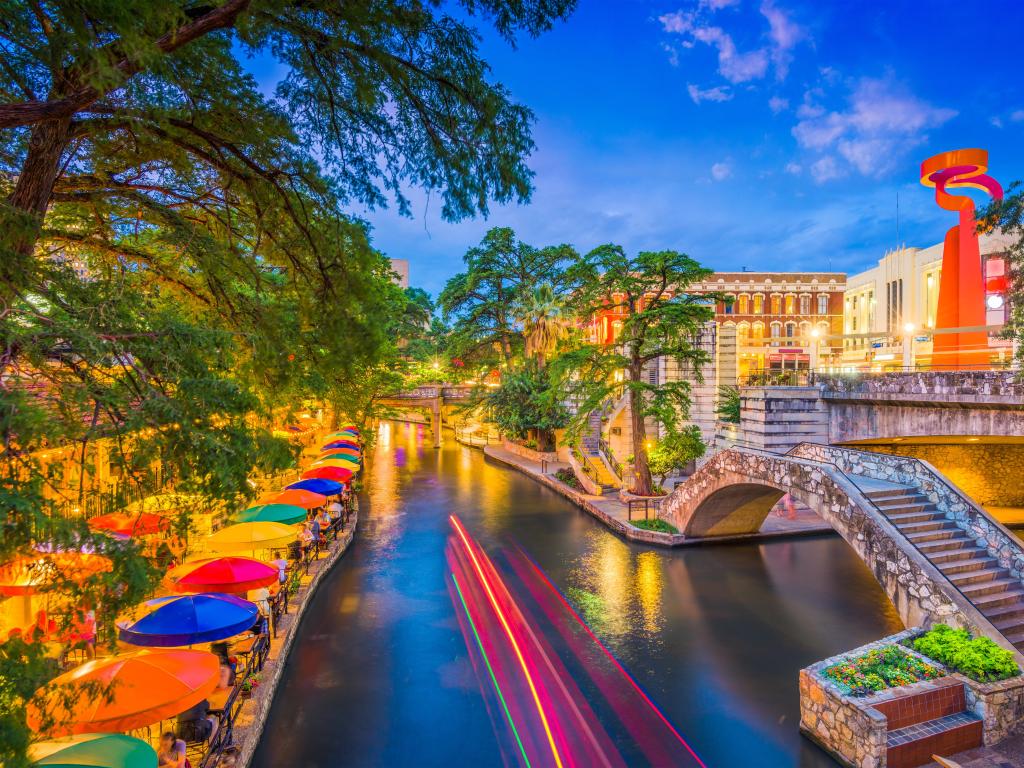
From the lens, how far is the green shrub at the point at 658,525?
1992 centimetres

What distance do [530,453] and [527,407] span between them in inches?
127

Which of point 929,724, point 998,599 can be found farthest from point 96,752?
point 998,599

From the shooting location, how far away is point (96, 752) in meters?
5.85

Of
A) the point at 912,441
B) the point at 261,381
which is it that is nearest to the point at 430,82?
the point at 261,381

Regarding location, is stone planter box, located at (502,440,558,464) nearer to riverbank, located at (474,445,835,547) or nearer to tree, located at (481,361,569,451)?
tree, located at (481,361,569,451)

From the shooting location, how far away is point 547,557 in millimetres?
18844

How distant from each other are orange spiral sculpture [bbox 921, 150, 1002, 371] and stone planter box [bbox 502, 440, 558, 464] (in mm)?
21465

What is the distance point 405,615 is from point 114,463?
403 inches

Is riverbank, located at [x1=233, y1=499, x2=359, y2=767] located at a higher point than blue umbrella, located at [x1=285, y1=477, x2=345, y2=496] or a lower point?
lower

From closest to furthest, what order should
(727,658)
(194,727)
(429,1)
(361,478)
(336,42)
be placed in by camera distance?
(336,42) → (429,1) → (194,727) → (727,658) → (361,478)

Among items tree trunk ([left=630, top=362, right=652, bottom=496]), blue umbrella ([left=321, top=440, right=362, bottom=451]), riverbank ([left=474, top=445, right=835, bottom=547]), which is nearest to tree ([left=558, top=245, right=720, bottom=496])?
tree trunk ([left=630, top=362, right=652, bottom=496])

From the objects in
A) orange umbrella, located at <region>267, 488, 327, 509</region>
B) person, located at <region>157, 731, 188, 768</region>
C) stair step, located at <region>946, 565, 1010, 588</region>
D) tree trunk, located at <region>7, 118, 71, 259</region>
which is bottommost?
person, located at <region>157, 731, 188, 768</region>

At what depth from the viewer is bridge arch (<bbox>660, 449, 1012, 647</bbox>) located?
1069 centimetres

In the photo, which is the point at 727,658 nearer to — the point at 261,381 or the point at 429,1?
the point at 261,381
